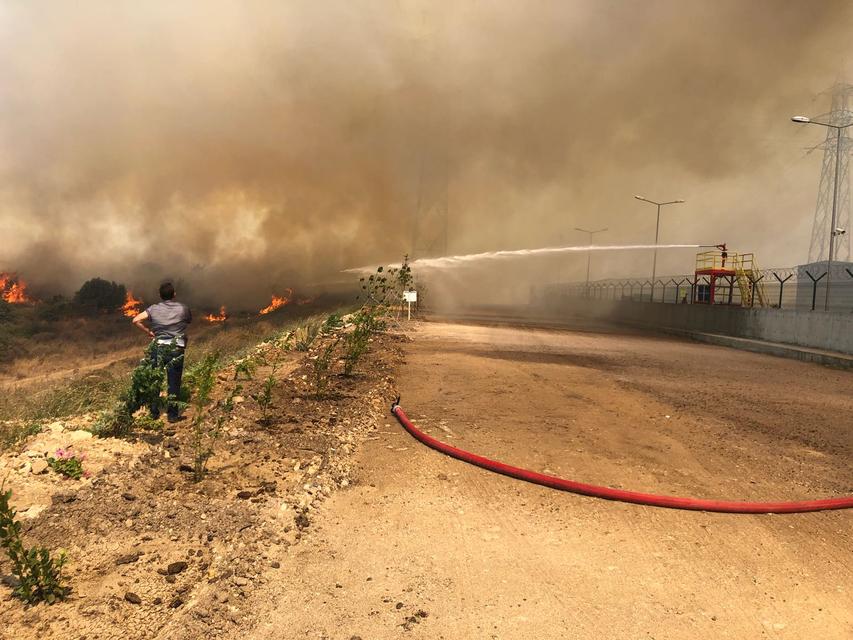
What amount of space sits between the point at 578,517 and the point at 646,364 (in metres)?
10.5

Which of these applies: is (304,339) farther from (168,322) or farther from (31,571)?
(31,571)

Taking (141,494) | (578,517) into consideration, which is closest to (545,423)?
(578,517)

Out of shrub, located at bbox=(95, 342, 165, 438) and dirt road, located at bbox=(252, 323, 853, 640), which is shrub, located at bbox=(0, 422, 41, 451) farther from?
dirt road, located at bbox=(252, 323, 853, 640)

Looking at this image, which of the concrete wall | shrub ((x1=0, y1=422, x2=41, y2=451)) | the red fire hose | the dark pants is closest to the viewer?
the red fire hose

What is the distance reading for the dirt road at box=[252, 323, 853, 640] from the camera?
9.57ft

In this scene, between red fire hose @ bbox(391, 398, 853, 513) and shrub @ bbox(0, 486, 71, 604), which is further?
red fire hose @ bbox(391, 398, 853, 513)

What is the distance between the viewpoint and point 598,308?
132 ft

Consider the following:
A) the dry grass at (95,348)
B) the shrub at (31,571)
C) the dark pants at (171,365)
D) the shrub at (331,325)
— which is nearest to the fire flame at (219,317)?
the dry grass at (95,348)

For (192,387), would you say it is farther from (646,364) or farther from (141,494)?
(646,364)

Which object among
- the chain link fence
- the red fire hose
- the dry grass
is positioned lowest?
the dry grass

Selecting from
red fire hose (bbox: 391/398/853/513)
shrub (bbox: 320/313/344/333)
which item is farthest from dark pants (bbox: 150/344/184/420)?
shrub (bbox: 320/313/344/333)

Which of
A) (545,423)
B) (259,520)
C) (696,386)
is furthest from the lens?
(696,386)

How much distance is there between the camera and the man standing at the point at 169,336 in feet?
19.4

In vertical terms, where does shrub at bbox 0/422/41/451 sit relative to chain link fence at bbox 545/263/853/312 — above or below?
below
